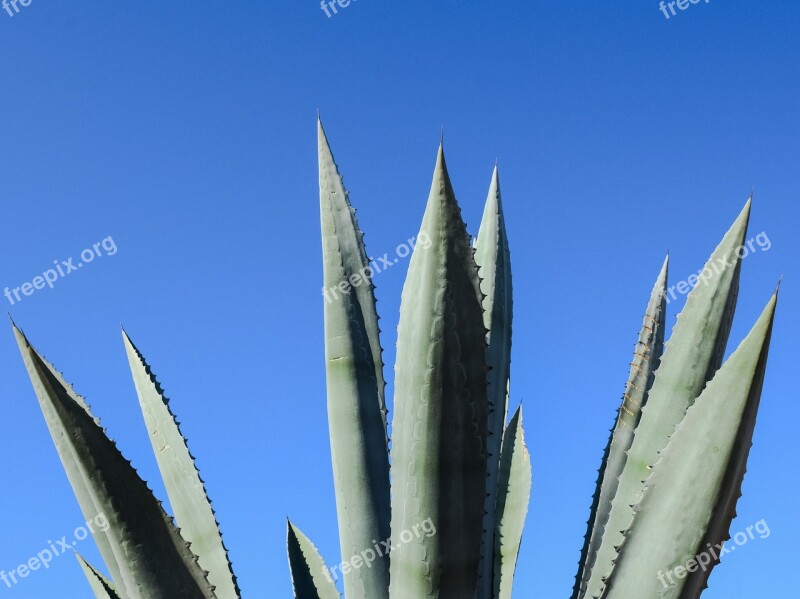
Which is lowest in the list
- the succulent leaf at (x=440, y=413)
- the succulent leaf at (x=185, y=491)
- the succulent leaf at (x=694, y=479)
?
the succulent leaf at (x=694, y=479)

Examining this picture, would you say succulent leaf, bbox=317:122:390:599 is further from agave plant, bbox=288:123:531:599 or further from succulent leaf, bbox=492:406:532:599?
succulent leaf, bbox=492:406:532:599

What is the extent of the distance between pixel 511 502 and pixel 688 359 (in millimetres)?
863

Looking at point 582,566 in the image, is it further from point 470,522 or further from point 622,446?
point 470,522

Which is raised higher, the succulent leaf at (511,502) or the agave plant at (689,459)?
the succulent leaf at (511,502)

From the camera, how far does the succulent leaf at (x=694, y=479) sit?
5.68 feet

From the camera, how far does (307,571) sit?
2713 millimetres

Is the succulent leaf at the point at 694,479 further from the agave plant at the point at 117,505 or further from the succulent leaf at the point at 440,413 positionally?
the agave plant at the point at 117,505

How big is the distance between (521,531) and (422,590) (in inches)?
34.7

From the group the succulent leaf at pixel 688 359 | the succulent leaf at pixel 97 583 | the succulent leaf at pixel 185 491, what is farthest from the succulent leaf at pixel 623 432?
the succulent leaf at pixel 97 583

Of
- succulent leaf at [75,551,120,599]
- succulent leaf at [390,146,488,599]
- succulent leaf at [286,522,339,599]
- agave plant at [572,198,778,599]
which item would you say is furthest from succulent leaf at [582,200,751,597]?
succulent leaf at [75,551,120,599]

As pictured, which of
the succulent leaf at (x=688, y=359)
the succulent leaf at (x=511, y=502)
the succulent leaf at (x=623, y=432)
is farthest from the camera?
the succulent leaf at (x=511, y=502)

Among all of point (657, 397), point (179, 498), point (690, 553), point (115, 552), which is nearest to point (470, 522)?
point (690, 553)

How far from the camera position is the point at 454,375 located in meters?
1.78

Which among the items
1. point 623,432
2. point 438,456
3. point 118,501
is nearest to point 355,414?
point 438,456
